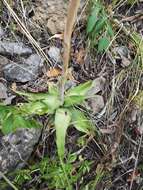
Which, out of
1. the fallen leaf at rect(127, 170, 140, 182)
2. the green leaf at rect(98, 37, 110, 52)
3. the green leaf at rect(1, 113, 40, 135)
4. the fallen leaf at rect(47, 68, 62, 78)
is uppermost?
the green leaf at rect(98, 37, 110, 52)

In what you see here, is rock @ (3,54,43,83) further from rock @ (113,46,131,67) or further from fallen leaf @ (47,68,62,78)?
rock @ (113,46,131,67)

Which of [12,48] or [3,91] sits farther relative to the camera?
[12,48]

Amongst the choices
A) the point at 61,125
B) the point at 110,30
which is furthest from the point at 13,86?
the point at 110,30

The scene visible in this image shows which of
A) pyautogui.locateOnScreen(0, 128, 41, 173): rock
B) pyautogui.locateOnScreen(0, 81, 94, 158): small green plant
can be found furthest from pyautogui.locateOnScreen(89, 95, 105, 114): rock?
pyautogui.locateOnScreen(0, 128, 41, 173): rock

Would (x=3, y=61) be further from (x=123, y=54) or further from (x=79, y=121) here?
(x=123, y=54)

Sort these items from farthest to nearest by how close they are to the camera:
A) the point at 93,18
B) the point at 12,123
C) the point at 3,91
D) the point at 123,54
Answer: the point at 123,54 → the point at 93,18 → the point at 3,91 → the point at 12,123

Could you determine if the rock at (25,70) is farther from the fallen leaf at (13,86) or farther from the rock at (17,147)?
the rock at (17,147)
